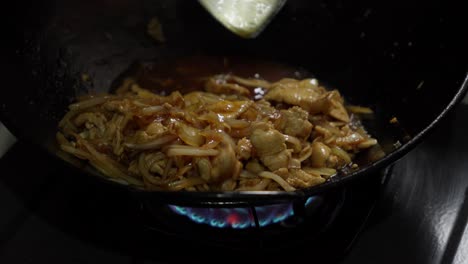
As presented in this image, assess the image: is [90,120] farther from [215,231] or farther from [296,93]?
[296,93]

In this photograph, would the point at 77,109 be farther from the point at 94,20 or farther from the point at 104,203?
→ the point at 94,20

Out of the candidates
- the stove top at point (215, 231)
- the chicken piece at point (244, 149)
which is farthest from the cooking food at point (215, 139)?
the stove top at point (215, 231)

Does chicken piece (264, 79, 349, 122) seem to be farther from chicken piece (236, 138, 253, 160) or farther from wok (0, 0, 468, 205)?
chicken piece (236, 138, 253, 160)

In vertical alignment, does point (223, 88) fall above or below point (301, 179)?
below

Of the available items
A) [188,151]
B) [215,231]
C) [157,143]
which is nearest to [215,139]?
[188,151]

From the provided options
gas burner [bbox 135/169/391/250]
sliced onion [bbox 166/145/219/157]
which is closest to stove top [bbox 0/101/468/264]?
gas burner [bbox 135/169/391/250]

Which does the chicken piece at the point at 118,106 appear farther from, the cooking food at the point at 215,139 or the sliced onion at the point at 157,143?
the sliced onion at the point at 157,143
